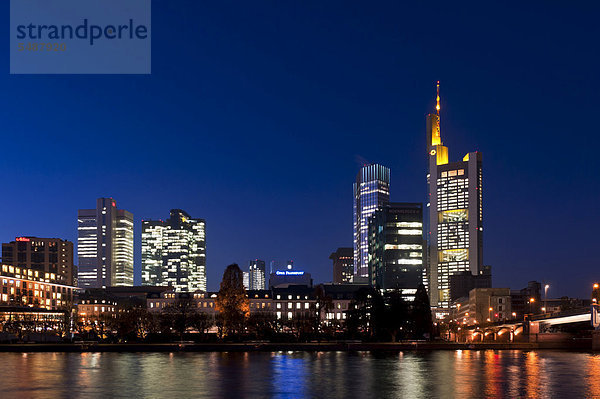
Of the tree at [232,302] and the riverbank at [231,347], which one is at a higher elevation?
the tree at [232,302]

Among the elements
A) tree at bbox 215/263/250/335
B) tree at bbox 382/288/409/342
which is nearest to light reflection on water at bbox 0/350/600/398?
tree at bbox 215/263/250/335

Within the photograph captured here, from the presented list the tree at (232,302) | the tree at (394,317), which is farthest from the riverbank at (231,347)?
the tree at (232,302)

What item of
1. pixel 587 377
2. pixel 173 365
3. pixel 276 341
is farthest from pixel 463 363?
pixel 276 341

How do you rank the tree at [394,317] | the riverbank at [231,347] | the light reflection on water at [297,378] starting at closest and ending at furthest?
1. the light reflection on water at [297,378]
2. the riverbank at [231,347]
3. the tree at [394,317]

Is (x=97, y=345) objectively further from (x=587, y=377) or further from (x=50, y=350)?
(x=587, y=377)

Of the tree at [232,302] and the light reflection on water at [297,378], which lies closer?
the light reflection on water at [297,378]

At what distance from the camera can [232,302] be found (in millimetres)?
180750

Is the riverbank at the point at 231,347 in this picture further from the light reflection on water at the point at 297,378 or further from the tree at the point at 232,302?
the light reflection on water at the point at 297,378

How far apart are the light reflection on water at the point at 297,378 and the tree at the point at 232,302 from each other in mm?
43887

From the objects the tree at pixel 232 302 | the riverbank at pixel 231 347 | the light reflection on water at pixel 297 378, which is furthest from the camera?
the tree at pixel 232 302

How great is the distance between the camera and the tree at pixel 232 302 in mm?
180125

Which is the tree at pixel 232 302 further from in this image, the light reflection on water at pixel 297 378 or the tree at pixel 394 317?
the light reflection on water at pixel 297 378

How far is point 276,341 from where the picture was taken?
18625cm

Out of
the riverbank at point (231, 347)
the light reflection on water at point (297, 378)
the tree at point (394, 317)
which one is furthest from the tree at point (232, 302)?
the light reflection on water at point (297, 378)
